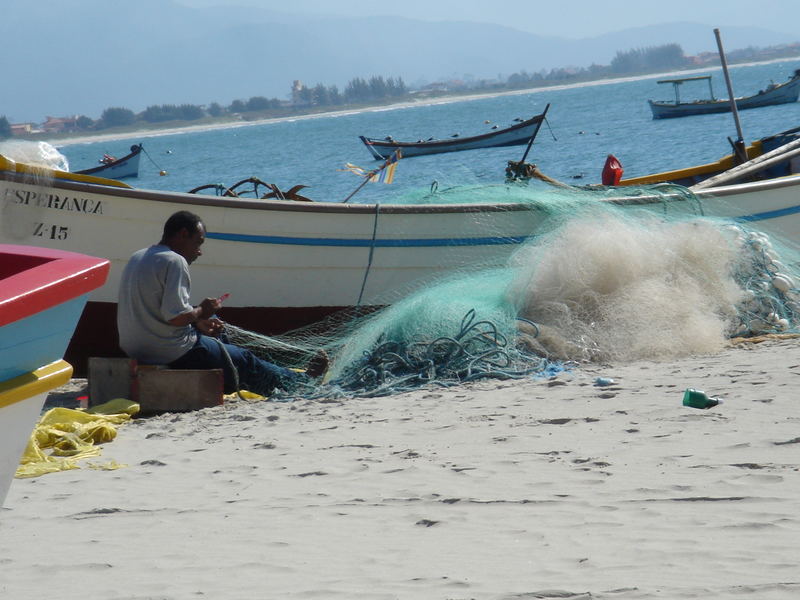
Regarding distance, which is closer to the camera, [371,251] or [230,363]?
[230,363]

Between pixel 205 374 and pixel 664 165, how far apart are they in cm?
2684

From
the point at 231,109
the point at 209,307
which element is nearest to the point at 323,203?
the point at 209,307

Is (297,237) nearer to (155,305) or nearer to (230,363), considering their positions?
(230,363)

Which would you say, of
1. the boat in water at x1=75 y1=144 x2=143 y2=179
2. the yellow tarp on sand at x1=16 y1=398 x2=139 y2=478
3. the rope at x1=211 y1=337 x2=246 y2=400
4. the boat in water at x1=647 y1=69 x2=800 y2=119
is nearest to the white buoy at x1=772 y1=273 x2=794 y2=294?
the rope at x1=211 y1=337 x2=246 y2=400

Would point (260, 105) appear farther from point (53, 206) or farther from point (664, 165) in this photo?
point (53, 206)

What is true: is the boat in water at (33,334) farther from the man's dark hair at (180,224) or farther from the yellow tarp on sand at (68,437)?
the man's dark hair at (180,224)

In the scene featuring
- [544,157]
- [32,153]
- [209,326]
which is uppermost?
[32,153]

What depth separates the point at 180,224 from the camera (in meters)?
6.09

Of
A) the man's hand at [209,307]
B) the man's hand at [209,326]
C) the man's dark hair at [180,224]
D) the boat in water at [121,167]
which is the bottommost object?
the man's hand at [209,326]

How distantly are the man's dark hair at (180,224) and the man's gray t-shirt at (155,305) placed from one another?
0.10 meters

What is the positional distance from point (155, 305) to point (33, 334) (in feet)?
10.4

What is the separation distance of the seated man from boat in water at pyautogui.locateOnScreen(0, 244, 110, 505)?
8.94 ft

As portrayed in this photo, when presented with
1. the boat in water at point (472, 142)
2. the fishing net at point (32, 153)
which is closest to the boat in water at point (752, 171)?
the fishing net at point (32, 153)

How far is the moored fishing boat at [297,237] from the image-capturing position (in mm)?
7590
